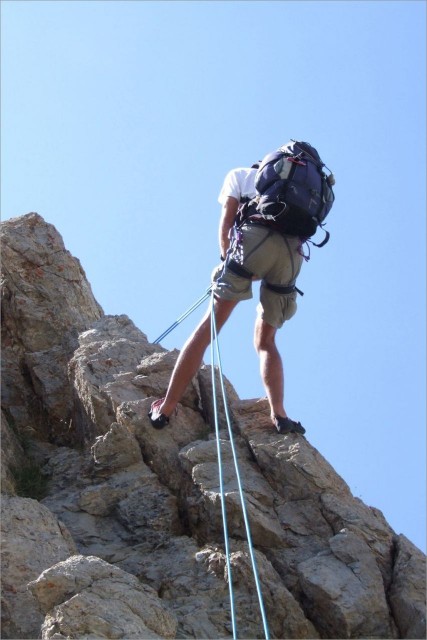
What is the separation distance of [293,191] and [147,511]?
124 inches

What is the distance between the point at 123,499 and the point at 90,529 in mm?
409

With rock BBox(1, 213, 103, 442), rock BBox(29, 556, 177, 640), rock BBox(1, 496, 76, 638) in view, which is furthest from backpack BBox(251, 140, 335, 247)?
rock BBox(29, 556, 177, 640)

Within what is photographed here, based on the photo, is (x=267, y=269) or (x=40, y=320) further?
(x=40, y=320)

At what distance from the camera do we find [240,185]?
10.6 metres

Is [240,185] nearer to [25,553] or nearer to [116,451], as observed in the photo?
[116,451]

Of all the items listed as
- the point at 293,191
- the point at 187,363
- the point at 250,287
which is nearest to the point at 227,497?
the point at 187,363

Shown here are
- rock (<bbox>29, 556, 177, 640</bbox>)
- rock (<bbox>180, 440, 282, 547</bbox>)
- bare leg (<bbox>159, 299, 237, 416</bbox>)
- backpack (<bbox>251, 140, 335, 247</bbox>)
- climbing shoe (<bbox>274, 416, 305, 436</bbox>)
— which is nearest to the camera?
rock (<bbox>29, 556, 177, 640</bbox>)

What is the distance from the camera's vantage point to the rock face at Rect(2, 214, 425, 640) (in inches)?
311

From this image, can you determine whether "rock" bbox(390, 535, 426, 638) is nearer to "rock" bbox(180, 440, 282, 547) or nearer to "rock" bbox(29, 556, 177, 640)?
"rock" bbox(180, 440, 282, 547)

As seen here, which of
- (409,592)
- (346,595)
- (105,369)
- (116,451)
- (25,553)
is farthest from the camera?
(105,369)

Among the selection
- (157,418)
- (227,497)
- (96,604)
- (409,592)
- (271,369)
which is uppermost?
(271,369)

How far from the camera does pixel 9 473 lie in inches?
376

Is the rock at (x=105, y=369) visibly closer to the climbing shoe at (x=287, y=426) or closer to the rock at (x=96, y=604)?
the climbing shoe at (x=287, y=426)

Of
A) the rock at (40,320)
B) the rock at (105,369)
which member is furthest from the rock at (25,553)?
the rock at (40,320)
